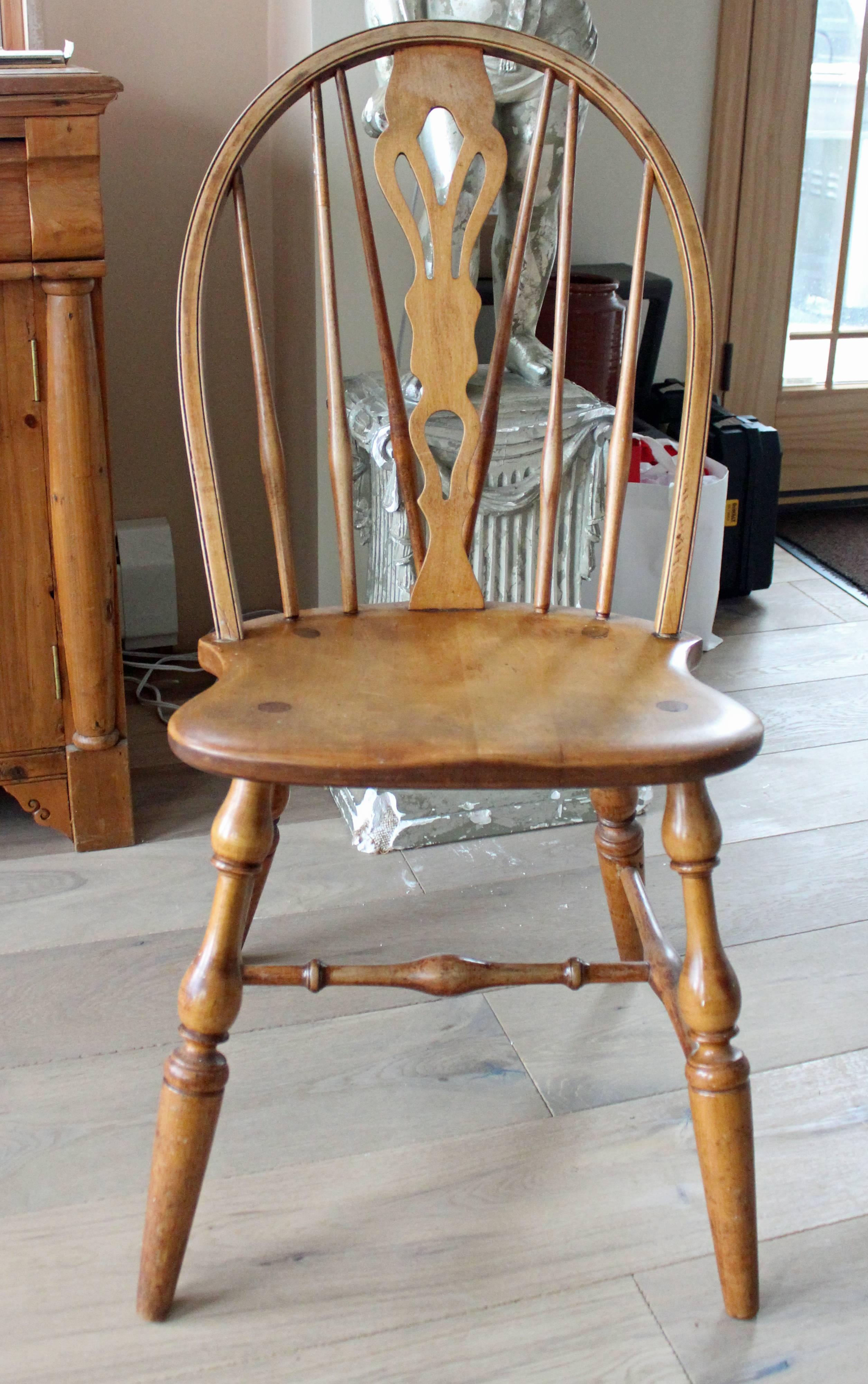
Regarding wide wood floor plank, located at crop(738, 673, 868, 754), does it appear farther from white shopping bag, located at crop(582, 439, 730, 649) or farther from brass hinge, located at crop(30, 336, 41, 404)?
brass hinge, located at crop(30, 336, 41, 404)

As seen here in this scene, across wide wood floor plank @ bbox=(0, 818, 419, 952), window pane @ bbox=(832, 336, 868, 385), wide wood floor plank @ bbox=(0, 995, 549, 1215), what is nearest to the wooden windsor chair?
wide wood floor plank @ bbox=(0, 995, 549, 1215)

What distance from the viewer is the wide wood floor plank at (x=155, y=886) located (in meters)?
1.35

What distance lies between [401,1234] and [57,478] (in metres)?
0.83

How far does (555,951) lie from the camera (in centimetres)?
131

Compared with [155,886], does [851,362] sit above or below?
above

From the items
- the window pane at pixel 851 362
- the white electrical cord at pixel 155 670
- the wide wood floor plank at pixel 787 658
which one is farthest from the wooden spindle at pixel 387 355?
the window pane at pixel 851 362

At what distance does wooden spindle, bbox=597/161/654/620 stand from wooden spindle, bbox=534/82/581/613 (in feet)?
0.15

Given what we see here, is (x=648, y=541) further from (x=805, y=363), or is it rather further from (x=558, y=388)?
(x=805, y=363)

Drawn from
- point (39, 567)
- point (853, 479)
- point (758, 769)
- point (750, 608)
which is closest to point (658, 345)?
point (750, 608)

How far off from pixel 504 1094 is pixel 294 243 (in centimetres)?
116

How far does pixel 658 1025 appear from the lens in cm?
121

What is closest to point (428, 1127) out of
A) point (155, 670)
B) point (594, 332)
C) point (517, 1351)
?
point (517, 1351)

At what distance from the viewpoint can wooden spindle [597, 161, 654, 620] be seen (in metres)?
1.02

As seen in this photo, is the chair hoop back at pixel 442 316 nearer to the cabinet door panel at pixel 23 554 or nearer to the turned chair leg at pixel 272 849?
the turned chair leg at pixel 272 849
